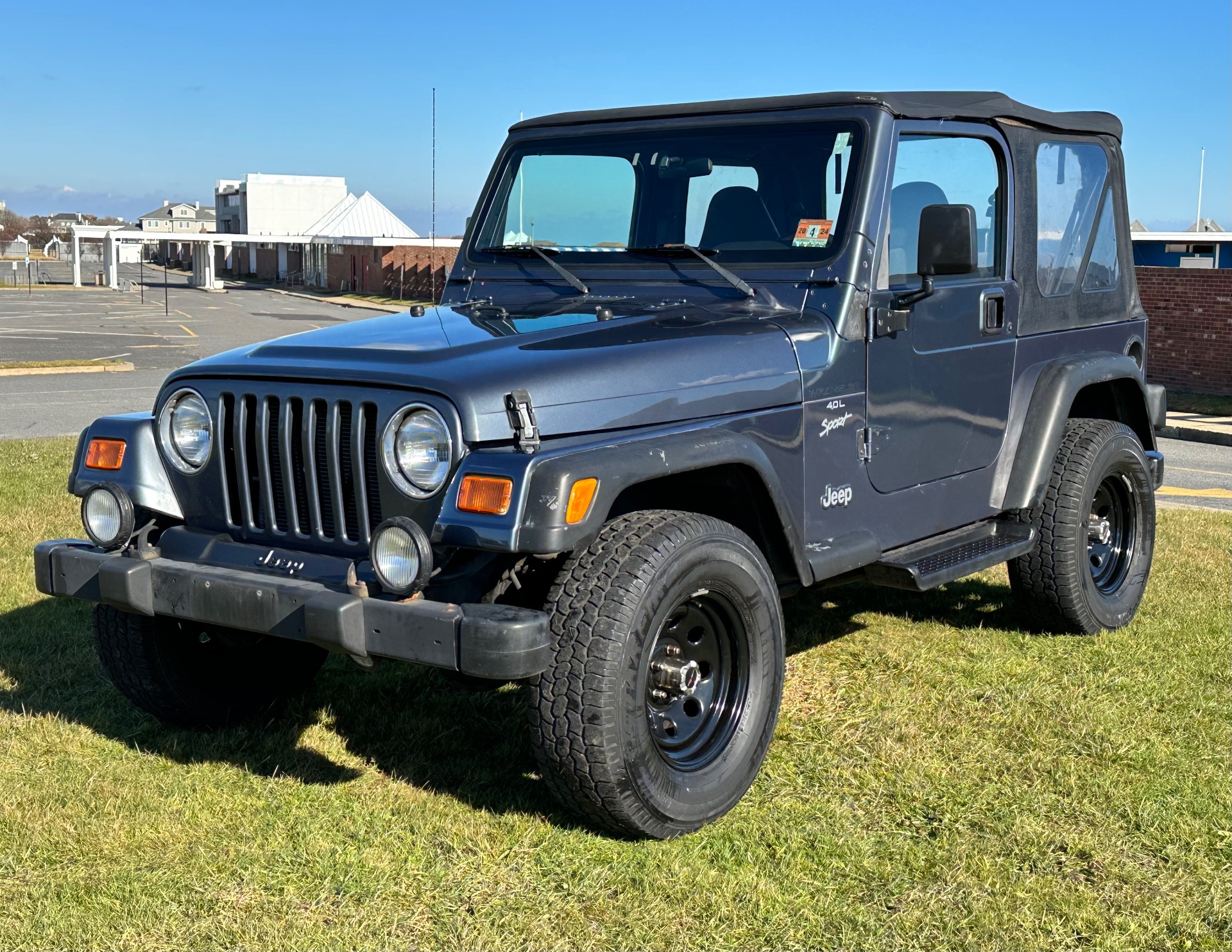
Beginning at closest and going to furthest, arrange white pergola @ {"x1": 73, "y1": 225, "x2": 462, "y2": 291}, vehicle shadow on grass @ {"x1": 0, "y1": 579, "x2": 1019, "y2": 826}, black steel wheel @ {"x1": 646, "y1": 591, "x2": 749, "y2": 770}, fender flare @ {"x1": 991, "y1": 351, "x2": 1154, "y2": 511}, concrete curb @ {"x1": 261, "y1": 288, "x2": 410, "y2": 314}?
black steel wheel @ {"x1": 646, "y1": 591, "x2": 749, "y2": 770}
vehicle shadow on grass @ {"x1": 0, "y1": 579, "x2": 1019, "y2": 826}
fender flare @ {"x1": 991, "y1": 351, "x2": 1154, "y2": 511}
concrete curb @ {"x1": 261, "y1": 288, "x2": 410, "y2": 314}
white pergola @ {"x1": 73, "y1": 225, "x2": 462, "y2": 291}

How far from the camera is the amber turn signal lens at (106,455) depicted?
4055mm

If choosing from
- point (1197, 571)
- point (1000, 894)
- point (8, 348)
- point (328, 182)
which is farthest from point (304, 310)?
point (328, 182)

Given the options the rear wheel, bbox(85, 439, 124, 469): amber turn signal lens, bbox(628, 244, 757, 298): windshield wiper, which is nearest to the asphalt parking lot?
the rear wheel

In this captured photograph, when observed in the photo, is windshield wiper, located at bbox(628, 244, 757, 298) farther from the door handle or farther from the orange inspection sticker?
the door handle

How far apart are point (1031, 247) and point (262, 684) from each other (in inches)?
137

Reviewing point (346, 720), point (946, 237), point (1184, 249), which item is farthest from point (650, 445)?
point (1184, 249)

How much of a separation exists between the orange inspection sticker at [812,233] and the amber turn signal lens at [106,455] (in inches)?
92.0

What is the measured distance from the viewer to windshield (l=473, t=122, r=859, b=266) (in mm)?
4543

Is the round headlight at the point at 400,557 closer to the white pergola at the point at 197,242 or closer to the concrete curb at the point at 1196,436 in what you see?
the concrete curb at the point at 1196,436

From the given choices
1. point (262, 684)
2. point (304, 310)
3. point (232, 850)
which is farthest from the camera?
point (304, 310)

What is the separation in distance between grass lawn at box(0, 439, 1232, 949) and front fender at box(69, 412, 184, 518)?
2.95ft

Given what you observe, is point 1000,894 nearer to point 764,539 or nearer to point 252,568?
point 764,539

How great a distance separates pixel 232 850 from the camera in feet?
12.0

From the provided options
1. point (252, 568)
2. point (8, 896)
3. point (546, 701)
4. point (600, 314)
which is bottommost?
point (8, 896)
